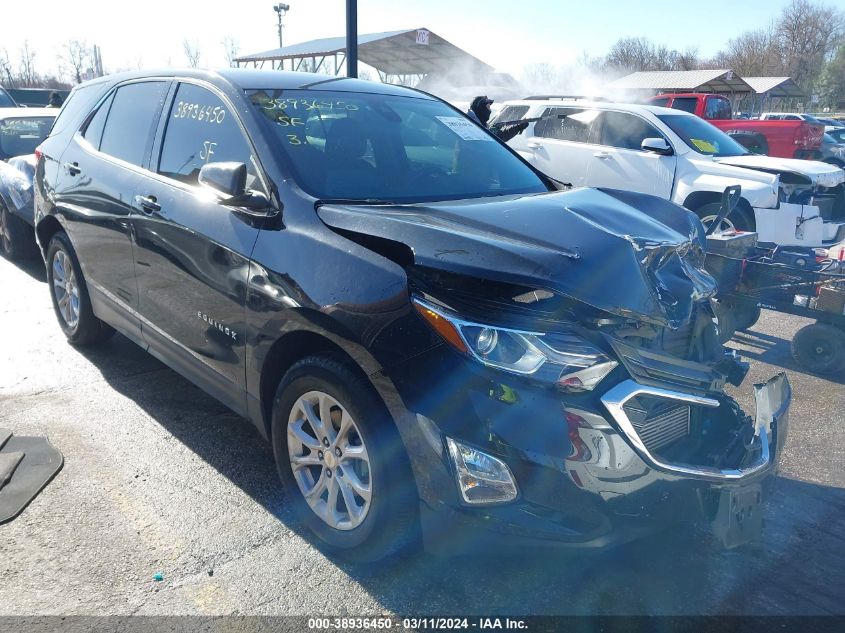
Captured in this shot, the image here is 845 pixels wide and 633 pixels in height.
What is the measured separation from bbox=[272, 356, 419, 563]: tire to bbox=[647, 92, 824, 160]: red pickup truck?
1474 cm

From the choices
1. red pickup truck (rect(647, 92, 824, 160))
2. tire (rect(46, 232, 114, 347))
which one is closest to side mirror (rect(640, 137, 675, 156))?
tire (rect(46, 232, 114, 347))

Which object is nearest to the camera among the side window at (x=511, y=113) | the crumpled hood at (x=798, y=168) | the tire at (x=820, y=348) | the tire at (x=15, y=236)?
the tire at (x=820, y=348)

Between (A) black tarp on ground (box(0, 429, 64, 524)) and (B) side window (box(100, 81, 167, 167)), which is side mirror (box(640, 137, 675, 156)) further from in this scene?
(A) black tarp on ground (box(0, 429, 64, 524))

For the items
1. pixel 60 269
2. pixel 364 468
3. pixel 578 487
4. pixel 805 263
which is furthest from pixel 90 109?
pixel 805 263

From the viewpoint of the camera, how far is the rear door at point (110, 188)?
12.7 feet

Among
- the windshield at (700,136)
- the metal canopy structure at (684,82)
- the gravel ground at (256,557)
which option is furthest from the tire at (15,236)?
the metal canopy structure at (684,82)

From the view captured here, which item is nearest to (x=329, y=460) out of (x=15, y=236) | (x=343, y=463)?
(x=343, y=463)

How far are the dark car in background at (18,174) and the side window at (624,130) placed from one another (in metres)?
6.71

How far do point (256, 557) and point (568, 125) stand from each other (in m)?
8.12

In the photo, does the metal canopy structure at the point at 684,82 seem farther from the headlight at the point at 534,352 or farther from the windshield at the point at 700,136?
the headlight at the point at 534,352

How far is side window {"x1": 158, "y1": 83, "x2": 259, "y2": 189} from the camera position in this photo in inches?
126

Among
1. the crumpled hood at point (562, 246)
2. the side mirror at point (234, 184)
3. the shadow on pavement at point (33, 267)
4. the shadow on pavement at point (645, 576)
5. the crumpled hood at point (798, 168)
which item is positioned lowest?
the shadow on pavement at point (33, 267)

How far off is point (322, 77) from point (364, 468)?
91.1 inches

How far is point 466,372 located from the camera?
2.20 m
